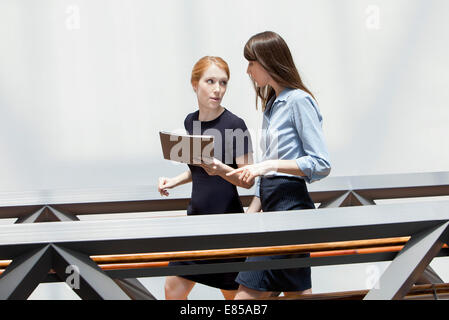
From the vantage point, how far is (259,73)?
143 cm

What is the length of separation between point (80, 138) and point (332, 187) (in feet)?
7.03

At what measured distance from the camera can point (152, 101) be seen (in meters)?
3.55

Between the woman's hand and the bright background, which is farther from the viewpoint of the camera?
the bright background

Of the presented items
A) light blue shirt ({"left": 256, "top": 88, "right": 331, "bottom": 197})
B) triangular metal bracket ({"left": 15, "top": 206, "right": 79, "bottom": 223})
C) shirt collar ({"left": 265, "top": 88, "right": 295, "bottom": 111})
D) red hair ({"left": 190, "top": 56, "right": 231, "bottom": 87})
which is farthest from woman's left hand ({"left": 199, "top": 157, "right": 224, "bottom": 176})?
triangular metal bracket ({"left": 15, "top": 206, "right": 79, "bottom": 223})

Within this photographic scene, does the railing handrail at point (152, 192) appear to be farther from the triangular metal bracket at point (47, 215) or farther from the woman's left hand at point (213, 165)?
the woman's left hand at point (213, 165)

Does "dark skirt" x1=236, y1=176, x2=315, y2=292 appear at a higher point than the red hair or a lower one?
lower

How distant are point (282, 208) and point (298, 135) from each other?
0.21m

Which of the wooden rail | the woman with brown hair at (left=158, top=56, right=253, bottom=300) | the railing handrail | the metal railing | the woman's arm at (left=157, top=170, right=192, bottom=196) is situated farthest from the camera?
the railing handrail

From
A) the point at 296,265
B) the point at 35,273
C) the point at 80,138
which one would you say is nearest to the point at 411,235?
the point at 296,265

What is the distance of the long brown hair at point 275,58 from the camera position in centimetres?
140

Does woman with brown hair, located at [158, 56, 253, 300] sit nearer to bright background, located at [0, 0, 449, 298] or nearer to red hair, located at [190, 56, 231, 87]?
Result: red hair, located at [190, 56, 231, 87]

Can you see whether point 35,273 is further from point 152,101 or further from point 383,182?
point 152,101

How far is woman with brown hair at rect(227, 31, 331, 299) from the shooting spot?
1.34 meters

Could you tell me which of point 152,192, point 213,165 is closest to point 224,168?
point 213,165
